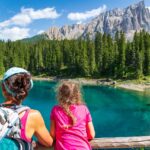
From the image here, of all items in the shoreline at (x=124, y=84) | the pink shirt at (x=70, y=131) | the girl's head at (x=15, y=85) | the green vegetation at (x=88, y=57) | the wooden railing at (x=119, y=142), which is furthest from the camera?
the green vegetation at (x=88, y=57)

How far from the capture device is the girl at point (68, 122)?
6148 mm

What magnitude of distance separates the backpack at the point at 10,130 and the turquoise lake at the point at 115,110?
37370 mm

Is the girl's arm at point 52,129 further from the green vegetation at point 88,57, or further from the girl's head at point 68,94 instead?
the green vegetation at point 88,57

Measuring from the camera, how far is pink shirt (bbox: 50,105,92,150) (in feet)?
20.1

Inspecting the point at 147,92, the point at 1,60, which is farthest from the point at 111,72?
the point at 1,60

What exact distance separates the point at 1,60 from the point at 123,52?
54850mm

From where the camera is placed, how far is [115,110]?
65.0 meters

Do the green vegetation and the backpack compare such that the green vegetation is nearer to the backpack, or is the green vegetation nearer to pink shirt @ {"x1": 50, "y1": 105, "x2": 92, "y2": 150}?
pink shirt @ {"x1": 50, "y1": 105, "x2": 92, "y2": 150}

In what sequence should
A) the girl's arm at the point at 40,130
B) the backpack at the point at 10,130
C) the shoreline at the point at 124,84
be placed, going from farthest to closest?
1. the shoreline at the point at 124,84
2. the girl's arm at the point at 40,130
3. the backpack at the point at 10,130

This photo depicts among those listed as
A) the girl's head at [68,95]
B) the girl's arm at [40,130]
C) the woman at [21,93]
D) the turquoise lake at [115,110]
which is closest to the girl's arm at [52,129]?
the girl's head at [68,95]

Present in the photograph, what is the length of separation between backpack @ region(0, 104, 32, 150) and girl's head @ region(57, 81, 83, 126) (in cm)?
150

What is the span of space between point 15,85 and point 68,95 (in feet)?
4.68

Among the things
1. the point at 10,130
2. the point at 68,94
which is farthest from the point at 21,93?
the point at 68,94

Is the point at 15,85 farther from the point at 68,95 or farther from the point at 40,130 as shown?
the point at 68,95
